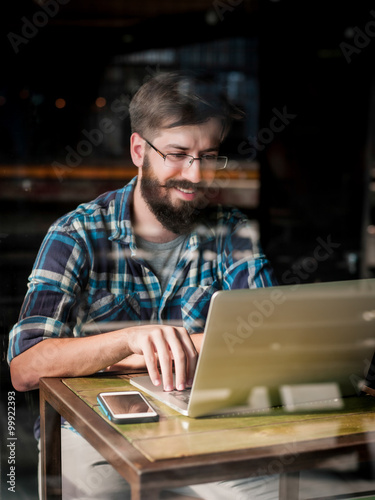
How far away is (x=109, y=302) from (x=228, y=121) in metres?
0.92

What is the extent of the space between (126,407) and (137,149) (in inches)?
45.5

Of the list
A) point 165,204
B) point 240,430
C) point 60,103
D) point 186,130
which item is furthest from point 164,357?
point 60,103

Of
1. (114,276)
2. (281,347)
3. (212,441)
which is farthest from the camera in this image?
(114,276)

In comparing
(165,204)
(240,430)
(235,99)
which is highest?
(235,99)

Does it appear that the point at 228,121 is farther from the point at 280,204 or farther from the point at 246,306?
the point at 246,306

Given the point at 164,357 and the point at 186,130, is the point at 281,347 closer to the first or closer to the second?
the point at 164,357

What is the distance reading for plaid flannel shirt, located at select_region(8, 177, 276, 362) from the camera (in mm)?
2068

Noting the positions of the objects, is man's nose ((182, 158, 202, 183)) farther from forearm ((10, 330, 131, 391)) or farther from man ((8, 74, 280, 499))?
forearm ((10, 330, 131, 391))

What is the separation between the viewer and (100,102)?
235 centimetres

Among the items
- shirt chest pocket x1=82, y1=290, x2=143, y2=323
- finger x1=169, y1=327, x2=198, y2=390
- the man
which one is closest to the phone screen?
finger x1=169, y1=327, x2=198, y2=390

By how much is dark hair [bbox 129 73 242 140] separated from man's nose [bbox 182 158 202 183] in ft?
0.47

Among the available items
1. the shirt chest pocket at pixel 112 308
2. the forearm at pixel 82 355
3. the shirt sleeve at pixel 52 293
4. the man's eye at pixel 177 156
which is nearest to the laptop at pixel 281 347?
the forearm at pixel 82 355

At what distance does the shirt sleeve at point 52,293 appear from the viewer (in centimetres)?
201

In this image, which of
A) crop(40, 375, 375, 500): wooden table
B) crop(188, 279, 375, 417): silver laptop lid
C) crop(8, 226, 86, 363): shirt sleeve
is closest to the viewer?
crop(40, 375, 375, 500): wooden table
